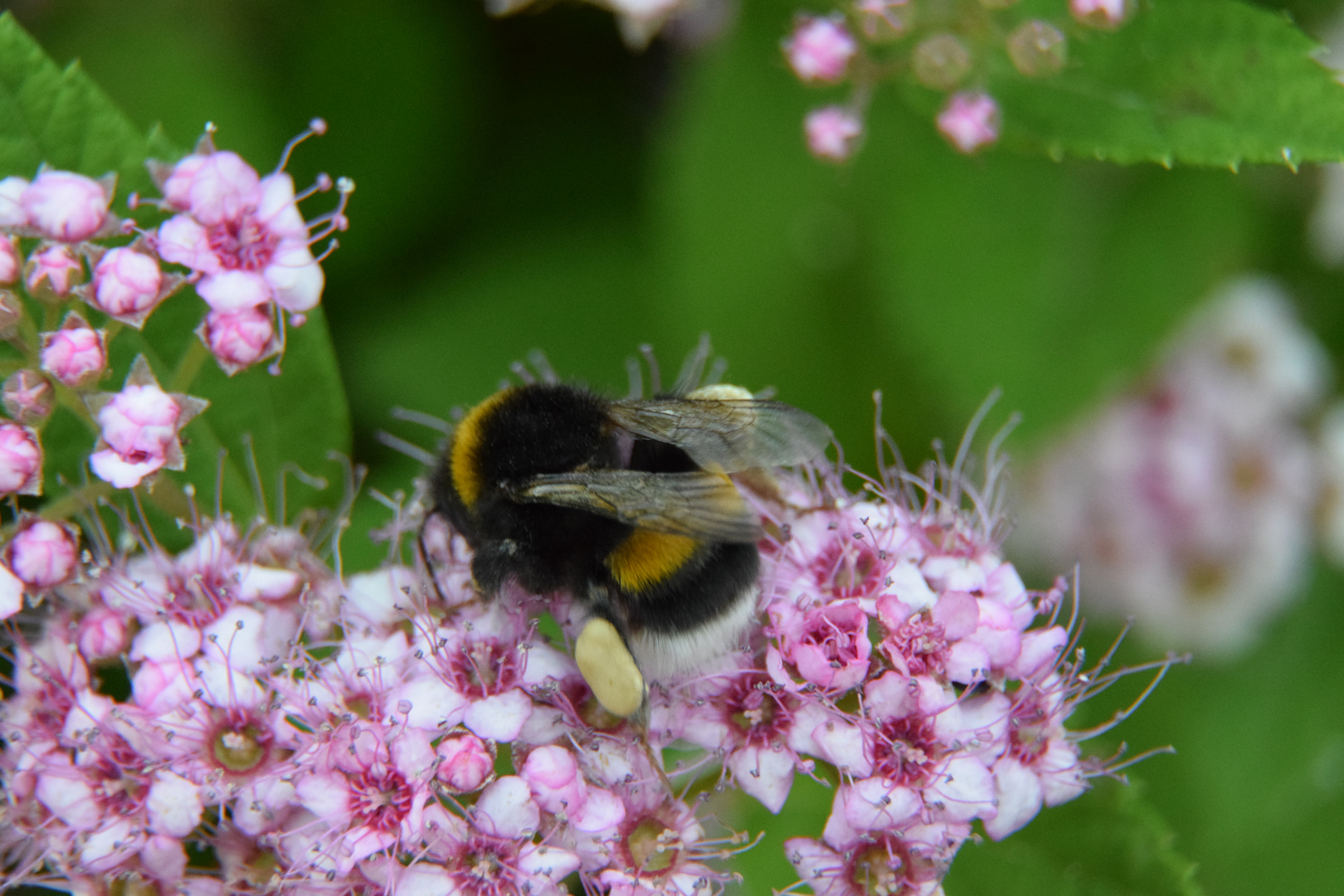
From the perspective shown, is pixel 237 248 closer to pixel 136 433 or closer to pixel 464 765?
pixel 136 433

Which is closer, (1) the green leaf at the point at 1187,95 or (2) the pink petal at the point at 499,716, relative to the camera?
(2) the pink petal at the point at 499,716

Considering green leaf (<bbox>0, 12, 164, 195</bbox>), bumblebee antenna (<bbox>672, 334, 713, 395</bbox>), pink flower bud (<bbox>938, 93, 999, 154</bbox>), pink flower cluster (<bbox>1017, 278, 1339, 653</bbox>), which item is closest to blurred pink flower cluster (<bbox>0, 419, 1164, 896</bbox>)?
bumblebee antenna (<bbox>672, 334, 713, 395</bbox>)

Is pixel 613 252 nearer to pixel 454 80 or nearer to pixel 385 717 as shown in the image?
pixel 454 80

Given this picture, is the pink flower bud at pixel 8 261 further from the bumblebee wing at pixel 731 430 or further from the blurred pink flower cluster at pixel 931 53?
the blurred pink flower cluster at pixel 931 53

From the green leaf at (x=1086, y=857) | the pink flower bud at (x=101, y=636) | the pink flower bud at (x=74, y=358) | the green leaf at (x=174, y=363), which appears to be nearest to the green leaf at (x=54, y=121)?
the green leaf at (x=174, y=363)

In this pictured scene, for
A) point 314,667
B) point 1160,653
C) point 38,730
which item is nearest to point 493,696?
point 314,667
